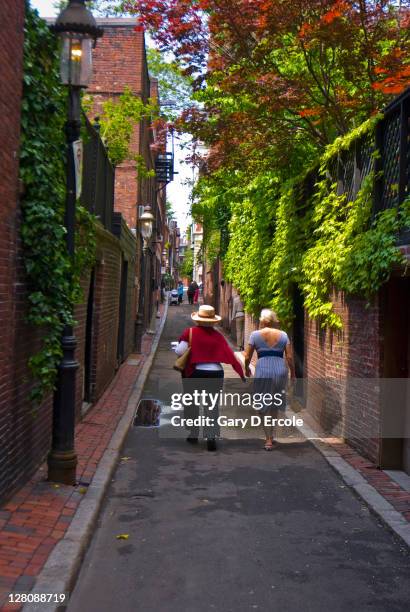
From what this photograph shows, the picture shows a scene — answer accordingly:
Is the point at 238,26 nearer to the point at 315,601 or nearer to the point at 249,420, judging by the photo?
the point at 249,420

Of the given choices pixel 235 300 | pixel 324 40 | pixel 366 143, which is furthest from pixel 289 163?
pixel 235 300

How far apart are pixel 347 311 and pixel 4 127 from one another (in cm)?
509

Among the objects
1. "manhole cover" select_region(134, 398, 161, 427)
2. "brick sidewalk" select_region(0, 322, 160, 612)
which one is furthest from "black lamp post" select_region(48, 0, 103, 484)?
"manhole cover" select_region(134, 398, 161, 427)

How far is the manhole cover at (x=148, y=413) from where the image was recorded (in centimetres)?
999

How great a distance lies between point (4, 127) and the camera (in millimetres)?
5082

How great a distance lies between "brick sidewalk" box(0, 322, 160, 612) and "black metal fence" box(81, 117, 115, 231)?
356 centimetres

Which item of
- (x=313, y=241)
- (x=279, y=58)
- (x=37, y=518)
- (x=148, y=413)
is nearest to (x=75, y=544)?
(x=37, y=518)

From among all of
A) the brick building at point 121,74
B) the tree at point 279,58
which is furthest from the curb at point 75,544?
the brick building at point 121,74

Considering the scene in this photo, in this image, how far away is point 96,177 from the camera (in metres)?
10.7

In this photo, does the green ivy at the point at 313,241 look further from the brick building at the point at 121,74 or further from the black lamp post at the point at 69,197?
the brick building at the point at 121,74

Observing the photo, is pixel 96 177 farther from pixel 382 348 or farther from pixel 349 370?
pixel 382 348

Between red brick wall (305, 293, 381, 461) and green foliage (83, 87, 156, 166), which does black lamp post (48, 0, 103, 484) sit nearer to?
red brick wall (305, 293, 381, 461)

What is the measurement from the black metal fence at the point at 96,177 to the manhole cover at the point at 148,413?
3.31 metres

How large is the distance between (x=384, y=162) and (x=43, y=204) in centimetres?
396
